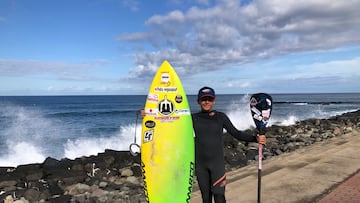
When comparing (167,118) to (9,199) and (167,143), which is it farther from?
(9,199)

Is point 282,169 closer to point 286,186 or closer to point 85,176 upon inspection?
point 286,186

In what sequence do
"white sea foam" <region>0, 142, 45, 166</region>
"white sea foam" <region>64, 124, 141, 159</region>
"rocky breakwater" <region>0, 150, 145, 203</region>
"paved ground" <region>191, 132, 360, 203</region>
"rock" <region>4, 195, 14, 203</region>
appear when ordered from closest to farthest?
"paved ground" <region>191, 132, 360, 203</region>
"rock" <region>4, 195, 14, 203</region>
"rocky breakwater" <region>0, 150, 145, 203</region>
"white sea foam" <region>0, 142, 45, 166</region>
"white sea foam" <region>64, 124, 141, 159</region>

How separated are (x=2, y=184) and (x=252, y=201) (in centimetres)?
595


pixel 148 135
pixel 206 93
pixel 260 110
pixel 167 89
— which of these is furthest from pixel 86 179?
pixel 206 93

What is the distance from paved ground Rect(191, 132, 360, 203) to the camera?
4824 mm

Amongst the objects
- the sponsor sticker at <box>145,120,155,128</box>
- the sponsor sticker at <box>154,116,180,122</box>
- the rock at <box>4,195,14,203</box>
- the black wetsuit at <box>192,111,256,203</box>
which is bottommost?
the rock at <box>4,195,14,203</box>

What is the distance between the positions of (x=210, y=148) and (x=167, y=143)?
1.91ft

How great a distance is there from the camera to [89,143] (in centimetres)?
2175

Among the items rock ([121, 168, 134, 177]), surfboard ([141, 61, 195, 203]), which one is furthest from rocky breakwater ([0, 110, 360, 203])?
surfboard ([141, 61, 195, 203])

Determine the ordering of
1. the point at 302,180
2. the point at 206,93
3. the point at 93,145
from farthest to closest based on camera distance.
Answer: the point at 93,145
the point at 302,180
the point at 206,93

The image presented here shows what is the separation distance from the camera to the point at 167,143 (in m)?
3.74

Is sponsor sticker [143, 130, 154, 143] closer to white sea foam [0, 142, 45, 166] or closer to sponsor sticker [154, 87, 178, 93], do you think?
sponsor sticker [154, 87, 178, 93]

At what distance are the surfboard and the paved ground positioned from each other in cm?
122

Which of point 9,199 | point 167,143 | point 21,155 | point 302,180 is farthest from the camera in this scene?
point 21,155
